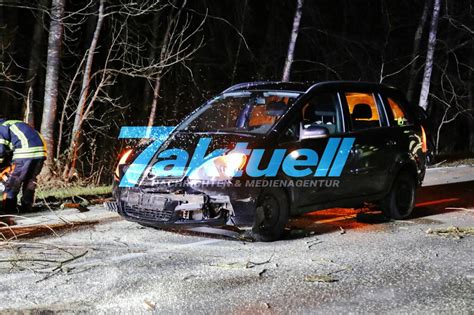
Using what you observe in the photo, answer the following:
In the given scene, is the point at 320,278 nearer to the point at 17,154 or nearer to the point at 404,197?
the point at 404,197

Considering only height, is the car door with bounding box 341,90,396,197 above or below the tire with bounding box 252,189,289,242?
above

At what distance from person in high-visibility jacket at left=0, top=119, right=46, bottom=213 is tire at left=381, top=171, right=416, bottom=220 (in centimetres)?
472

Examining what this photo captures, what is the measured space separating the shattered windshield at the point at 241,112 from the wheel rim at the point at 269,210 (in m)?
0.80

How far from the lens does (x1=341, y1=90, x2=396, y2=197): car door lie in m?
7.36

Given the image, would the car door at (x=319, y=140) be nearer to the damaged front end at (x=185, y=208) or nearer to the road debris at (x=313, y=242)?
the road debris at (x=313, y=242)

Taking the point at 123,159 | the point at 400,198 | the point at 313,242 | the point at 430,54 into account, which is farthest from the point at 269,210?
the point at 430,54

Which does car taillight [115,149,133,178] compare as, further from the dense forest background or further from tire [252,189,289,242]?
the dense forest background

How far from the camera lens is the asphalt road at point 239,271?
452 centimetres

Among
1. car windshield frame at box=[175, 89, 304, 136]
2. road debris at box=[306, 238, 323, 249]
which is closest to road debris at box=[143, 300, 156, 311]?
road debris at box=[306, 238, 323, 249]

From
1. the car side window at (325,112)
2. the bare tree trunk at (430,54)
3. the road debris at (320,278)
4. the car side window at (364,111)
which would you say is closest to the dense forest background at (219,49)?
the bare tree trunk at (430,54)

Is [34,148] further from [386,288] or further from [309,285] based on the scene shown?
[386,288]

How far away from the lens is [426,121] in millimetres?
8938

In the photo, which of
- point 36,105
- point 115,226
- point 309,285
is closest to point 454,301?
point 309,285

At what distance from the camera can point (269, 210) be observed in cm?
648
